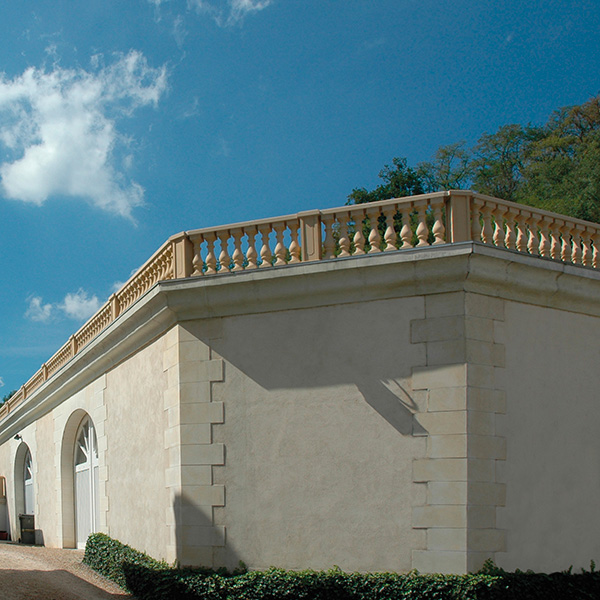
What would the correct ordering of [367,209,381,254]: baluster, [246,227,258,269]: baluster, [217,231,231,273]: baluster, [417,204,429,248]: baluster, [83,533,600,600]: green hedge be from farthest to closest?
[217,231,231,273]: baluster → [246,227,258,269]: baluster → [367,209,381,254]: baluster → [417,204,429,248]: baluster → [83,533,600,600]: green hedge

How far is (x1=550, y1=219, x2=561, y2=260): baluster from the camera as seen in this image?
10.6m

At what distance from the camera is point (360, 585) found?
9039mm

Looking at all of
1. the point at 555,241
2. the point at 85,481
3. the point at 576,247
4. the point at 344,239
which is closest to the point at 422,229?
the point at 344,239

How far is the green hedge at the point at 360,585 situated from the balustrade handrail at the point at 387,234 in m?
4.11

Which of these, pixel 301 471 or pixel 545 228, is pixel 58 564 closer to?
pixel 301 471

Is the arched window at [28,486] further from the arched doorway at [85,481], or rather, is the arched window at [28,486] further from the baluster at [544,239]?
the baluster at [544,239]

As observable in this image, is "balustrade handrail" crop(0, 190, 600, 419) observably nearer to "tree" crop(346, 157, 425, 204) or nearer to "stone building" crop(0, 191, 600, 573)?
"stone building" crop(0, 191, 600, 573)

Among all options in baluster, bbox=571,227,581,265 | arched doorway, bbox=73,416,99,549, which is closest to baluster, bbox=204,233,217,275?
baluster, bbox=571,227,581,265

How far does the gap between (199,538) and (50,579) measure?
10.1ft

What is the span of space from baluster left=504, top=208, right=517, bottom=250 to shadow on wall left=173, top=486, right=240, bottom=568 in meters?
5.47

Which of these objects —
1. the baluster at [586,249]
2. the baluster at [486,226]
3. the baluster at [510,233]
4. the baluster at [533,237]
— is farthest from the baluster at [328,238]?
the baluster at [586,249]

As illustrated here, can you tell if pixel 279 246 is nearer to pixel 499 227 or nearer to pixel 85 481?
pixel 499 227

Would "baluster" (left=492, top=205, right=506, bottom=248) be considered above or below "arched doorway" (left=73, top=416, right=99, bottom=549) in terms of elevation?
above

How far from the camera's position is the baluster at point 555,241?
10.6 meters
